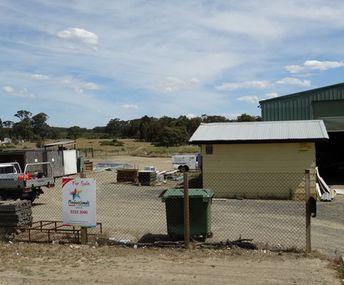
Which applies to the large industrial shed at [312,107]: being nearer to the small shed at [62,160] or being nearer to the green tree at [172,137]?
the small shed at [62,160]

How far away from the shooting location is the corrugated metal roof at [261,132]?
2258cm

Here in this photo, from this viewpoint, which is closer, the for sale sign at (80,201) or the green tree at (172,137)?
the for sale sign at (80,201)

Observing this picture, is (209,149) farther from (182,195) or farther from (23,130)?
(23,130)

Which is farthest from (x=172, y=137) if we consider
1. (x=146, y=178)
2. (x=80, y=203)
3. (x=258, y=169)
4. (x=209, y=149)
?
(x=80, y=203)

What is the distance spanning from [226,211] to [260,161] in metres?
5.68

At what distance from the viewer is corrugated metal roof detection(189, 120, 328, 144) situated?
74.1ft

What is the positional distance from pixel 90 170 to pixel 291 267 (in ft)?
125

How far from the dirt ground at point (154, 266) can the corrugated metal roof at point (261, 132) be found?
13240 millimetres

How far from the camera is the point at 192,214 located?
1139 cm

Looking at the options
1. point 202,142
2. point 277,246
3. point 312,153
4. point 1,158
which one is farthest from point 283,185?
point 1,158

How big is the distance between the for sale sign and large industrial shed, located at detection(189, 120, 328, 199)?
41.8 ft

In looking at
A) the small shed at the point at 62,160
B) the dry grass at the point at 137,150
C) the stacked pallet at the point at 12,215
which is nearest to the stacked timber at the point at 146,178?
the small shed at the point at 62,160

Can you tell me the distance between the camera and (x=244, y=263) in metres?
8.98

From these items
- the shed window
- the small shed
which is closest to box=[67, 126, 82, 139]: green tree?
the small shed
